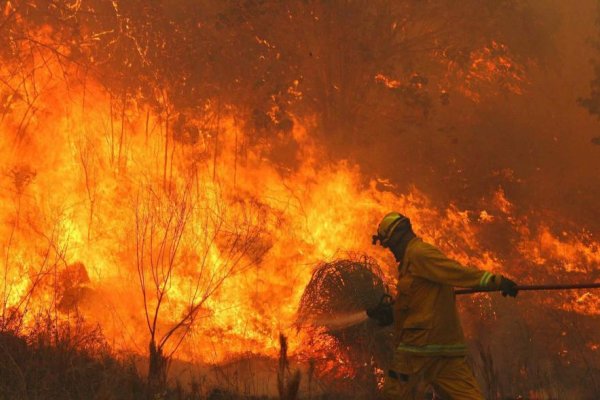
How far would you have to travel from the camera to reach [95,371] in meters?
7.20

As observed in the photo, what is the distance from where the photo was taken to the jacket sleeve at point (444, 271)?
17.4ft

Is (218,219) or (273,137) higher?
(273,137)

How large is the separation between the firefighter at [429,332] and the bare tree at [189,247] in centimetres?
566

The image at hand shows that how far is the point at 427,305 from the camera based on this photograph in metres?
5.67

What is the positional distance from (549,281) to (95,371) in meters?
9.51

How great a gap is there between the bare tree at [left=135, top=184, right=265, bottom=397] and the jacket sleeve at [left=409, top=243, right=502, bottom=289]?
19.0 ft

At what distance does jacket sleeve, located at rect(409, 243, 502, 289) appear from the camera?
5.30 metres

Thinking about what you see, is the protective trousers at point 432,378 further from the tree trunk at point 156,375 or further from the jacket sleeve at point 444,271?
the tree trunk at point 156,375

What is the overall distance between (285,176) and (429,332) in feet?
27.8

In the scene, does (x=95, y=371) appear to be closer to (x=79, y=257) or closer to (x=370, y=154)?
(x=79, y=257)

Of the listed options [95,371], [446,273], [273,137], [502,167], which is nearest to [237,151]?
[273,137]

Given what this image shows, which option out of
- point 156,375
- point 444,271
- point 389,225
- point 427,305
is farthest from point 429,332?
point 156,375

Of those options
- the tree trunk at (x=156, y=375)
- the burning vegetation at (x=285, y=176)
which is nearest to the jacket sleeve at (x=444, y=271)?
the burning vegetation at (x=285, y=176)

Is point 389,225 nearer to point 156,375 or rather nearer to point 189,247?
point 156,375
